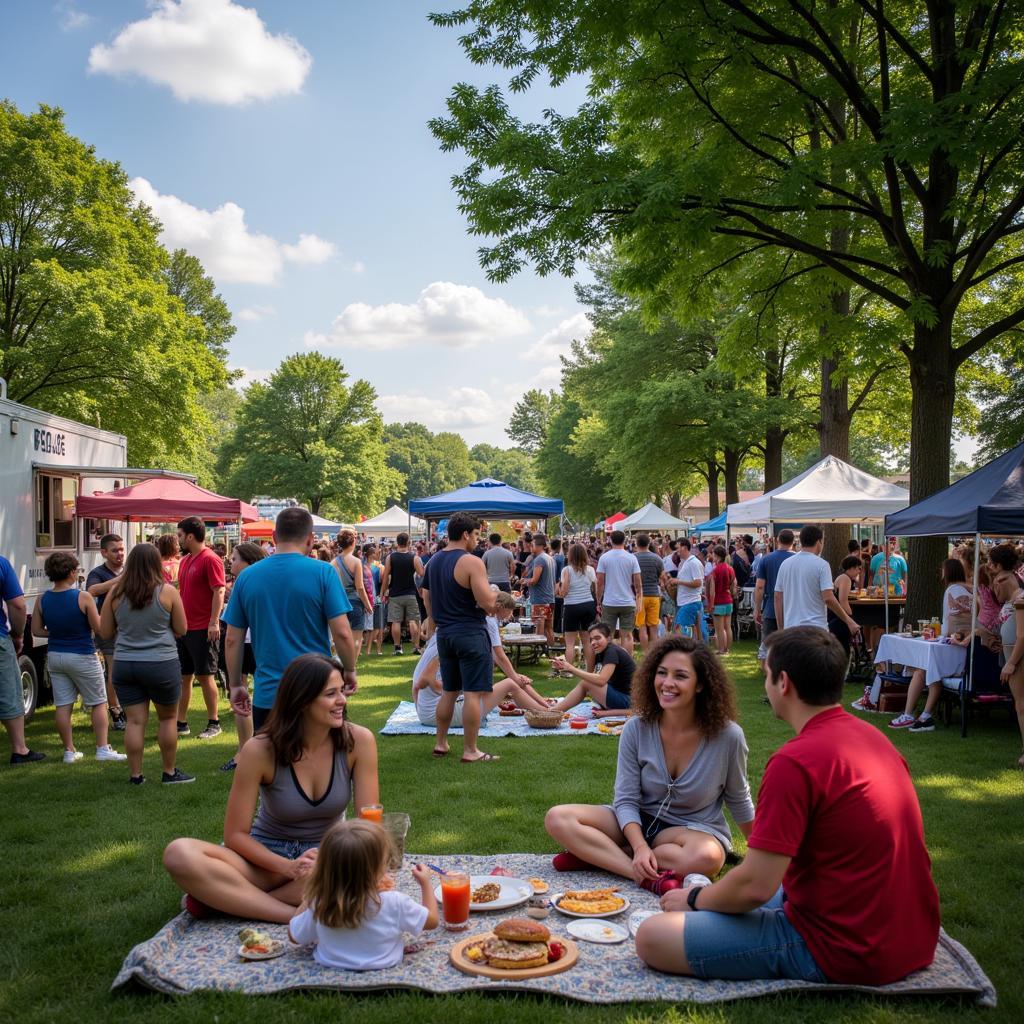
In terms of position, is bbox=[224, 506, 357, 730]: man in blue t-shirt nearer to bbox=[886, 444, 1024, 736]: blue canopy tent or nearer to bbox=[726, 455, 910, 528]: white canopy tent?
bbox=[886, 444, 1024, 736]: blue canopy tent

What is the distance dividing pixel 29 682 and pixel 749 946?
8501mm

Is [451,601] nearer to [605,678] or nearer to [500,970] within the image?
[605,678]

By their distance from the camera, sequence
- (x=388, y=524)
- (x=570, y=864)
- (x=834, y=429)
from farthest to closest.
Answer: (x=388, y=524) → (x=834, y=429) → (x=570, y=864)

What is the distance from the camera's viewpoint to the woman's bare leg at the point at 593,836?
447 cm

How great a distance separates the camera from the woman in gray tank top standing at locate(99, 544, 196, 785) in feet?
20.9

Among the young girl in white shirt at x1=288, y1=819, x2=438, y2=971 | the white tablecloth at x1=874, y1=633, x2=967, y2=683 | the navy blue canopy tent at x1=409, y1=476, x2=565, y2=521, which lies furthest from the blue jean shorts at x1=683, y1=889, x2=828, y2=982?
the navy blue canopy tent at x1=409, y1=476, x2=565, y2=521

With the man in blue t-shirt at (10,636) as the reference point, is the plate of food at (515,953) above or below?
below

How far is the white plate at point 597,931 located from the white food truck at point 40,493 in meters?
7.43

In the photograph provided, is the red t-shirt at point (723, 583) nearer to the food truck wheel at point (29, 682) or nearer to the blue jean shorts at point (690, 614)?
the blue jean shorts at point (690, 614)

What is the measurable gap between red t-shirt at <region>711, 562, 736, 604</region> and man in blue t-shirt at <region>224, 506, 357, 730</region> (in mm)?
9541

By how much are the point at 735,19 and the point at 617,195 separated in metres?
2.58

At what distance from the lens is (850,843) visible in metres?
2.88

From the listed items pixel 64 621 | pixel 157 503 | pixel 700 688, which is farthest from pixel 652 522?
pixel 700 688

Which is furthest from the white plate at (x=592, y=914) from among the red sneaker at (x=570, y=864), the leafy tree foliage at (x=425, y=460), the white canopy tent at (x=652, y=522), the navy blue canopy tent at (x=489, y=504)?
the leafy tree foliage at (x=425, y=460)
